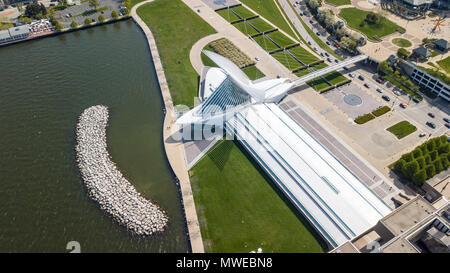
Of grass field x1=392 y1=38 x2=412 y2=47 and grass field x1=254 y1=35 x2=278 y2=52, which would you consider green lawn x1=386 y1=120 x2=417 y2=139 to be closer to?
grass field x1=392 y1=38 x2=412 y2=47

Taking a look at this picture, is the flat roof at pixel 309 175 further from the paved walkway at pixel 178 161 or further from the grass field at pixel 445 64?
the grass field at pixel 445 64

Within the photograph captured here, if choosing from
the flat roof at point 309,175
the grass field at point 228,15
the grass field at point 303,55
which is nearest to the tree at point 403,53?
the grass field at point 303,55

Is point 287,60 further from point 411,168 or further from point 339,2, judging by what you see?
point 411,168

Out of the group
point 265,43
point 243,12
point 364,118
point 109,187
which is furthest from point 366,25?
point 109,187

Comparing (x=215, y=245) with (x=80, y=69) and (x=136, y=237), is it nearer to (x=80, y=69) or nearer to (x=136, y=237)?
(x=136, y=237)

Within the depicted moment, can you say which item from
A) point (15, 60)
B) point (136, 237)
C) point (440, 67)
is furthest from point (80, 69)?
point (440, 67)
